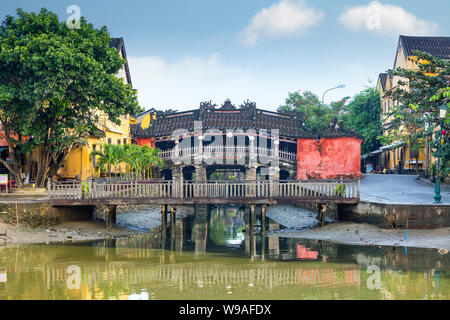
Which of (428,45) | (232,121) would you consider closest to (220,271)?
(232,121)

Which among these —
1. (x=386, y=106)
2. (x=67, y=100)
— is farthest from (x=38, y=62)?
(x=386, y=106)

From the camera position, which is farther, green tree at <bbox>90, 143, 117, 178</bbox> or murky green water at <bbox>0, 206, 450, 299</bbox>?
green tree at <bbox>90, 143, 117, 178</bbox>

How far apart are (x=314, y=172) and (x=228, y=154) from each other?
7083mm

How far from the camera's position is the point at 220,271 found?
1566 cm

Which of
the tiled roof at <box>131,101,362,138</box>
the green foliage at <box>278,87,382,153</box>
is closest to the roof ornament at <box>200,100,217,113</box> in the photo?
the tiled roof at <box>131,101,362,138</box>

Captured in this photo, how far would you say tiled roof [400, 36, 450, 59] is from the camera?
145ft

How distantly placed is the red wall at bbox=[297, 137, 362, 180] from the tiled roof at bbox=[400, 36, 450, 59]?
38.5 ft

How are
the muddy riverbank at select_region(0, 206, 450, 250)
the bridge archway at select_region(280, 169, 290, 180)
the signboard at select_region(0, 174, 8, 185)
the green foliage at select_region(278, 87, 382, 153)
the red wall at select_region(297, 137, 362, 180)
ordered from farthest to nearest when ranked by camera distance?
the green foliage at select_region(278, 87, 382, 153)
the bridge archway at select_region(280, 169, 290, 180)
the red wall at select_region(297, 137, 362, 180)
the signboard at select_region(0, 174, 8, 185)
the muddy riverbank at select_region(0, 206, 450, 250)

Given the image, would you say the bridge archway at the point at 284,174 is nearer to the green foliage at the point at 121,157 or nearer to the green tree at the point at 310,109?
the green tree at the point at 310,109

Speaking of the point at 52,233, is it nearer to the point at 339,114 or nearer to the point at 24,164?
the point at 24,164

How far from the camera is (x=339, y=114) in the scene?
57.3 m

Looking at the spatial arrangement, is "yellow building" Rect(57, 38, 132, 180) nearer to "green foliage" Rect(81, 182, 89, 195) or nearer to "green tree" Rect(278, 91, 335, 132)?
"green foliage" Rect(81, 182, 89, 195)

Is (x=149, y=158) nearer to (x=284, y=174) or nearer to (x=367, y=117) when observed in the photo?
(x=284, y=174)

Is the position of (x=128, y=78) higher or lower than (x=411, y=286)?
higher
